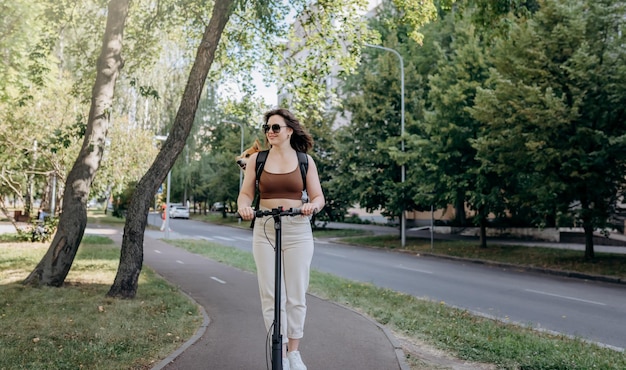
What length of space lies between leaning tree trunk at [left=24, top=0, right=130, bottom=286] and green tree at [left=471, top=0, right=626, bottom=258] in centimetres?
1106

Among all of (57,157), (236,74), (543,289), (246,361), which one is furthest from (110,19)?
(57,157)

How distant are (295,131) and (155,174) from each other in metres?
4.88

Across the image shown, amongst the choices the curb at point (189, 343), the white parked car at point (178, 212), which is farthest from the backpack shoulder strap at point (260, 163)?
the white parked car at point (178, 212)

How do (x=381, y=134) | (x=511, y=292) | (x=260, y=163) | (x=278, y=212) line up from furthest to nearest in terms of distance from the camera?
1. (x=381, y=134)
2. (x=511, y=292)
3. (x=260, y=163)
4. (x=278, y=212)

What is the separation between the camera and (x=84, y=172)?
8.99 m

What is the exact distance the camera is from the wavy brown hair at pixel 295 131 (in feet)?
13.4

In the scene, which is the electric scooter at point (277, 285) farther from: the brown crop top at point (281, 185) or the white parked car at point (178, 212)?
the white parked car at point (178, 212)

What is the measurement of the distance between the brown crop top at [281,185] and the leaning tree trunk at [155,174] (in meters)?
4.83

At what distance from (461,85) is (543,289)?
9.81 metres

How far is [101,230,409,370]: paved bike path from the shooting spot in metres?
4.90

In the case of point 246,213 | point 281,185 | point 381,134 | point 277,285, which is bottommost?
point 277,285

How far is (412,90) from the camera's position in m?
26.0

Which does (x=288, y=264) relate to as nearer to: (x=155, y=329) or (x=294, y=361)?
(x=294, y=361)

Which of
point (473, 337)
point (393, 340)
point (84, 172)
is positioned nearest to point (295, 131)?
point (393, 340)
